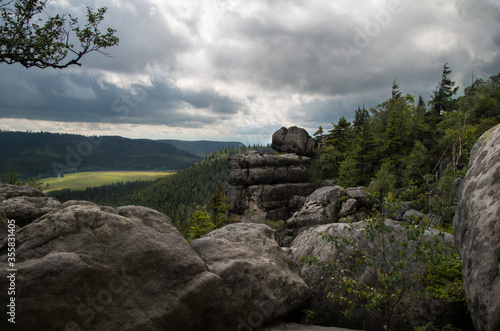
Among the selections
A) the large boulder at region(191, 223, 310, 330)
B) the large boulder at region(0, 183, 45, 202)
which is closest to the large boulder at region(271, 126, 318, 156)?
the large boulder at region(191, 223, 310, 330)

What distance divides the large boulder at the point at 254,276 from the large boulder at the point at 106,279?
0.61 metres

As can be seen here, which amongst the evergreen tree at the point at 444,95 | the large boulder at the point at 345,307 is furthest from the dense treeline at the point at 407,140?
the large boulder at the point at 345,307

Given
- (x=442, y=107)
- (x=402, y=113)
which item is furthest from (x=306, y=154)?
(x=442, y=107)

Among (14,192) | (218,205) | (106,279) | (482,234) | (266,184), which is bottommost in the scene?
(218,205)

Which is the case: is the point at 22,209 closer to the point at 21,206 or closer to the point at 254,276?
the point at 21,206

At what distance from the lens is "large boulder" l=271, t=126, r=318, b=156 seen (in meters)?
78.8

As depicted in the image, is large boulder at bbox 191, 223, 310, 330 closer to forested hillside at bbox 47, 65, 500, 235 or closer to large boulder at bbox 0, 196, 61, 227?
large boulder at bbox 0, 196, 61, 227

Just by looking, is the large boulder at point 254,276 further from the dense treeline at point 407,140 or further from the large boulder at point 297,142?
the large boulder at point 297,142

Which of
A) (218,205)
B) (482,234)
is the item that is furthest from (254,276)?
(218,205)

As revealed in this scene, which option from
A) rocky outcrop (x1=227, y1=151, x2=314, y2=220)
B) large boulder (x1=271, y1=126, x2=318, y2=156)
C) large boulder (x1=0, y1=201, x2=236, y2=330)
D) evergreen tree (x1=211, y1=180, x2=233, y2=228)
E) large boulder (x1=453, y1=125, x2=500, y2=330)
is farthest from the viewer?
large boulder (x1=271, y1=126, x2=318, y2=156)

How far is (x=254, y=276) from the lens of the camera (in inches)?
388

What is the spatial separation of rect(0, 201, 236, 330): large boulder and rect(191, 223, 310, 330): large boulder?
609 mm

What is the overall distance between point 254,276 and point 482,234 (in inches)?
283

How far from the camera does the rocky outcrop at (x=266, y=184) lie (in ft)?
221
